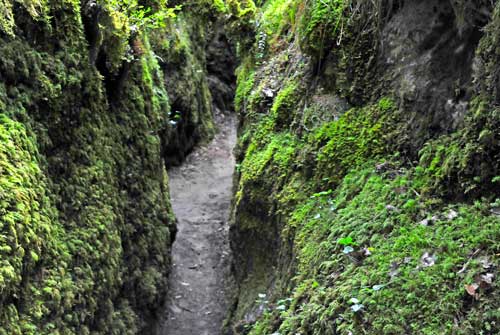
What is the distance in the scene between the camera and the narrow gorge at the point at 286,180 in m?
4.11

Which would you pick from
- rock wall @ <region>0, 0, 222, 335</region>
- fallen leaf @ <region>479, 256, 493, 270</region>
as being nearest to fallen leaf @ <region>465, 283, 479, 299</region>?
fallen leaf @ <region>479, 256, 493, 270</region>

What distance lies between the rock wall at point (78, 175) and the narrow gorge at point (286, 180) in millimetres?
27

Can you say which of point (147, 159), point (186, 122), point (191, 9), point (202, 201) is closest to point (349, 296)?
point (147, 159)

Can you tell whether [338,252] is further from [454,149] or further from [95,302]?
[95,302]

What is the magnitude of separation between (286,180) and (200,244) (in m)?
4.97

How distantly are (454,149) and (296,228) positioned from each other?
236 centimetres

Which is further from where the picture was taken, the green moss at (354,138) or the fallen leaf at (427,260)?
the green moss at (354,138)

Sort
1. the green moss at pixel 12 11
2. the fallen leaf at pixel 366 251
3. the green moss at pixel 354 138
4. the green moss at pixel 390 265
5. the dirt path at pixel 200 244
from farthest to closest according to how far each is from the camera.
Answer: the dirt path at pixel 200 244, the green moss at pixel 354 138, the green moss at pixel 12 11, the fallen leaf at pixel 366 251, the green moss at pixel 390 265

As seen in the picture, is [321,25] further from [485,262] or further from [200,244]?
[200,244]

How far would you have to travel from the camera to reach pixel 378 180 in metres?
5.29

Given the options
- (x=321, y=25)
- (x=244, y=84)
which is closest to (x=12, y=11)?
(x=321, y=25)

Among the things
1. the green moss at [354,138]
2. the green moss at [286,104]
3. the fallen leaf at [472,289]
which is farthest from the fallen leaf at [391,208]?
the green moss at [286,104]

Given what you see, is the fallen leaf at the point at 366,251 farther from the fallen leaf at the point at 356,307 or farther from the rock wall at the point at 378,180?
the fallen leaf at the point at 356,307

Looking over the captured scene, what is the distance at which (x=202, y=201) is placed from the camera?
1353 centimetres
